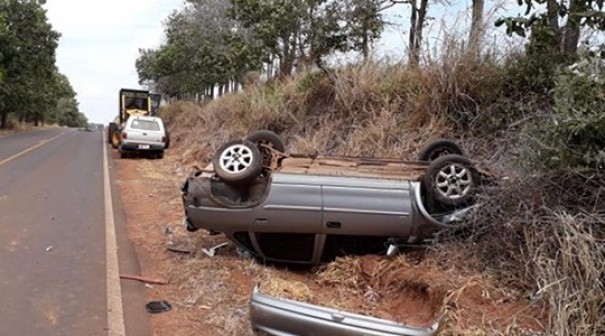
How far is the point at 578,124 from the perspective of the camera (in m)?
4.19

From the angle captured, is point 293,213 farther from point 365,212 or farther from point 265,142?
point 265,142

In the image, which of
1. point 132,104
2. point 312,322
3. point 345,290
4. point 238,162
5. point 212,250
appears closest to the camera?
point 312,322

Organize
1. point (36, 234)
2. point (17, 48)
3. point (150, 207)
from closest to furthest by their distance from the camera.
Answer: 1. point (36, 234)
2. point (150, 207)
3. point (17, 48)

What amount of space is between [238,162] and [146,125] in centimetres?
1552

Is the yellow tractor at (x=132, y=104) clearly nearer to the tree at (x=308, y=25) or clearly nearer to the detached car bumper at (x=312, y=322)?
the tree at (x=308, y=25)

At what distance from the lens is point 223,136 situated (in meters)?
17.4

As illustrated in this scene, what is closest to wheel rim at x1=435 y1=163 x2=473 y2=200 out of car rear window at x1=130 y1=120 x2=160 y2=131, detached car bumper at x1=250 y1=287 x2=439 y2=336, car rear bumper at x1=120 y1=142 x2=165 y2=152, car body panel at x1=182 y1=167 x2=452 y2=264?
car body panel at x1=182 y1=167 x2=452 y2=264

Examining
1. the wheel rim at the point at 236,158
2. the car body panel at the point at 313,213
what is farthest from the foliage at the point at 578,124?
the wheel rim at the point at 236,158

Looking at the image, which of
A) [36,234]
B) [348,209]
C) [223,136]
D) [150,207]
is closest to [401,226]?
[348,209]

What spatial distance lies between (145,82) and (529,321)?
5782 cm

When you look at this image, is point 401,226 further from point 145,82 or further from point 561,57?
point 145,82

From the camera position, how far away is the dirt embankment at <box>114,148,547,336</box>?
409 centimetres

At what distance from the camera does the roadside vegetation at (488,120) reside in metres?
3.98

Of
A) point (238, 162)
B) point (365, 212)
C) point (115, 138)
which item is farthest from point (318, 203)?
point (115, 138)
